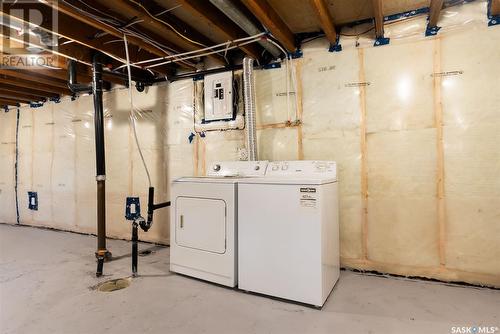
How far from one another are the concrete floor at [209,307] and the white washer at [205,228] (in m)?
0.14

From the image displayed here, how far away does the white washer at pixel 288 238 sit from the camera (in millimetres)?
1754

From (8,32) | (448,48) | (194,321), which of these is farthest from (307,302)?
(8,32)

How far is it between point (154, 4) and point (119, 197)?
2.56m

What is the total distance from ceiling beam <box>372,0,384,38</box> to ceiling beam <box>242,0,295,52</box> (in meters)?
0.74

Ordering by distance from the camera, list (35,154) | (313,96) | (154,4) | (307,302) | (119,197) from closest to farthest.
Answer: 1. (307,302)
2. (154,4)
3. (313,96)
4. (119,197)
5. (35,154)

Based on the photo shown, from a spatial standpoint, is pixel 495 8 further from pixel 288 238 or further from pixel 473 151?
pixel 288 238

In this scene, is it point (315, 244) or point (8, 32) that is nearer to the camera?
point (315, 244)

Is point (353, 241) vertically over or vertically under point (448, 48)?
under

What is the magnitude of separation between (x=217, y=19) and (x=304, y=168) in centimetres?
150

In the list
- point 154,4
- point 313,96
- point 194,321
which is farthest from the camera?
point 313,96

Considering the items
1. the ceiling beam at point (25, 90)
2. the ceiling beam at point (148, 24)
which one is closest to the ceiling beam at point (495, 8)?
the ceiling beam at point (148, 24)

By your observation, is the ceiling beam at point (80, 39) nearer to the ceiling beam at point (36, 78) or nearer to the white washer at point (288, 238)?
the ceiling beam at point (36, 78)

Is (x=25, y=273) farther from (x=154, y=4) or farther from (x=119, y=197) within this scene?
(x=154, y=4)

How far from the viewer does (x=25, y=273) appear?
2.38 m
